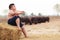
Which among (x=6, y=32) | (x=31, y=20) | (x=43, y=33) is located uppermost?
(x=6, y=32)

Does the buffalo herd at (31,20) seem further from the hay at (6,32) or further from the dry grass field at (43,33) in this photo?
the hay at (6,32)

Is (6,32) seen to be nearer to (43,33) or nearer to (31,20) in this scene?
(43,33)

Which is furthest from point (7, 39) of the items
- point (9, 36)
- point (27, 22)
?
point (27, 22)

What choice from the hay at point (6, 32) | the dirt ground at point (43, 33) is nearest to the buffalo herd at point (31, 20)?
the dirt ground at point (43, 33)

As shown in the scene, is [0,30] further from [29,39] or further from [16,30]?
[29,39]

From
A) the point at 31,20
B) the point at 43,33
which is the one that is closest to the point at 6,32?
the point at 43,33

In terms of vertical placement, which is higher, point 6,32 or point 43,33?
point 6,32

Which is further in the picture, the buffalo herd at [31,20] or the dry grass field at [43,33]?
the buffalo herd at [31,20]

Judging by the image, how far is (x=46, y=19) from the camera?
35.0m

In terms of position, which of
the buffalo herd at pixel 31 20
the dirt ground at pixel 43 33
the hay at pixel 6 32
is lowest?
the buffalo herd at pixel 31 20

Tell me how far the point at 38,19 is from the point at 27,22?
237 cm

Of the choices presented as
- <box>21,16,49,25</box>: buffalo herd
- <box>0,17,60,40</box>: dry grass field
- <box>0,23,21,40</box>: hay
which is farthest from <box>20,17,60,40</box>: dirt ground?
<box>21,16,49,25</box>: buffalo herd

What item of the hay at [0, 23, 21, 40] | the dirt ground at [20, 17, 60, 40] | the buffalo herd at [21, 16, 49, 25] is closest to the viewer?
the hay at [0, 23, 21, 40]

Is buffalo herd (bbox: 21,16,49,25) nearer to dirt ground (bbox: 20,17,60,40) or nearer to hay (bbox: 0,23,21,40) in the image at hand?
dirt ground (bbox: 20,17,60,40)
